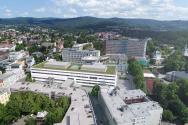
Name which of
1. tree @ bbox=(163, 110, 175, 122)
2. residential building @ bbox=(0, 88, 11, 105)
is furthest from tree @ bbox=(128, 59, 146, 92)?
residential building @ bbox=(0, 88, 11, 105)

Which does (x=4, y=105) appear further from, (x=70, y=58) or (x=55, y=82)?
(x=70, y=58)

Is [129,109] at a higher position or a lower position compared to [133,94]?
lower

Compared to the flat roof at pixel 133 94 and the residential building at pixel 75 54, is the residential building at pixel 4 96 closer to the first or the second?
the flat roof at pixel 133 94

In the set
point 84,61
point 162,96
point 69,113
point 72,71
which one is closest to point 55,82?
point 72,71

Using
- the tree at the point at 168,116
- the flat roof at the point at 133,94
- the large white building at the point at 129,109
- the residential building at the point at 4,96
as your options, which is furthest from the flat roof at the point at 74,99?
the tree at the point at 168,116

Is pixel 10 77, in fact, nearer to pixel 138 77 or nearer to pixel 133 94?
pixel 133 94

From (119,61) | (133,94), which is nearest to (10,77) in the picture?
(133,94)
